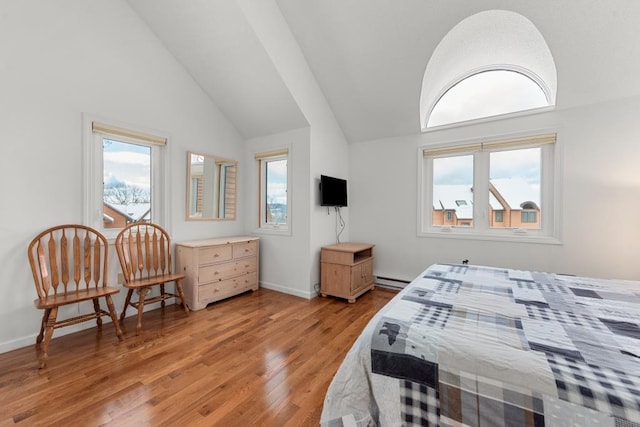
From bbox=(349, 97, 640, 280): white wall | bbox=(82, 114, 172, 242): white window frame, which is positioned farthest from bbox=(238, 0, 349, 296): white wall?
bbox=(82, 114, 172, 242): white window frame

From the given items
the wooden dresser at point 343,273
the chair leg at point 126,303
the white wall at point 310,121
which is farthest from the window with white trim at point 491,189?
the chair leg at point 126,303

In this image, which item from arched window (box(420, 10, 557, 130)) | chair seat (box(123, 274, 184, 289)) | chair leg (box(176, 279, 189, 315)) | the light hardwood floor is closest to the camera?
the light hardwood floor

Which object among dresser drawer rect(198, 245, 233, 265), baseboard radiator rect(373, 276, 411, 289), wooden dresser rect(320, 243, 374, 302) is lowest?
baseboard radiator rect(373, 276, 411, 289)

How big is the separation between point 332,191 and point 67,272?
2776 mm

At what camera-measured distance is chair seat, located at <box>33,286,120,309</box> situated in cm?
193

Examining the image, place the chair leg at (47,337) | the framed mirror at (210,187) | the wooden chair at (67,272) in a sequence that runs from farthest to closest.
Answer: the framed mirror at (210,187) → the wooden chair at (67,272) → the chair leg at (47,337)

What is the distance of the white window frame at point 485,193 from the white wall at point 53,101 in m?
3.33

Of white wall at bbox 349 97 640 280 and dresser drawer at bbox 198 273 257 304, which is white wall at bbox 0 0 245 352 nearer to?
dresser drawer at bbox 198 273 257 304

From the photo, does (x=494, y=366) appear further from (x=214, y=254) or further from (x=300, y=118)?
(x=300, y=118)

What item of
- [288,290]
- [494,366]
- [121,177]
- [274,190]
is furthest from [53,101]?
[494,366]

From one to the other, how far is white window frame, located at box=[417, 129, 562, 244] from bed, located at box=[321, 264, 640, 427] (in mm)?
1629

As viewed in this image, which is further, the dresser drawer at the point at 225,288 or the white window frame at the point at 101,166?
the dresser drawer at the point at 225,288

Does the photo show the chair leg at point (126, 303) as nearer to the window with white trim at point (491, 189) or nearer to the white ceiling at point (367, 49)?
the white ceiling at point (367, 49)

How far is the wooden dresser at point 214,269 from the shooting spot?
2895 mm
